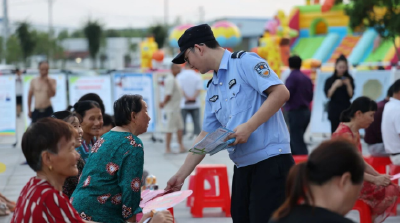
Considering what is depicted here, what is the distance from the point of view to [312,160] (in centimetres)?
196

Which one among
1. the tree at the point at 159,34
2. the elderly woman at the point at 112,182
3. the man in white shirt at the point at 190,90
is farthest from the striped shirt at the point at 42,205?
the tree at the point at 159,34

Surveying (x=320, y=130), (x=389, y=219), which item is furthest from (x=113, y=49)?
(x=389, y=219)

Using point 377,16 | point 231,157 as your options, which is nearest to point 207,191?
point 231,157

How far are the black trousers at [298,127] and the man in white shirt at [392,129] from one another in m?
2.72

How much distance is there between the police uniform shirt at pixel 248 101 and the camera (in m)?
3.28

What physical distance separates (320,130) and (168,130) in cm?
332

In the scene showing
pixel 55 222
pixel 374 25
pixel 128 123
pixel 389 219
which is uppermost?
pixel 374 25

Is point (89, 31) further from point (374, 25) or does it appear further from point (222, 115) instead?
point (222, 115)

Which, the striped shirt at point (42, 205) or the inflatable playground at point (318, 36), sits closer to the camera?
the striped shirt at point (42, 205)

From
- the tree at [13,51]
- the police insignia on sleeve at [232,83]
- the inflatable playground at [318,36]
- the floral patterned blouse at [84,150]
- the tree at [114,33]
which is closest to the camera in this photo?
the police insignia on sleeve at [232,83]

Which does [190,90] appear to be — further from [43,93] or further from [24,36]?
[24,36]

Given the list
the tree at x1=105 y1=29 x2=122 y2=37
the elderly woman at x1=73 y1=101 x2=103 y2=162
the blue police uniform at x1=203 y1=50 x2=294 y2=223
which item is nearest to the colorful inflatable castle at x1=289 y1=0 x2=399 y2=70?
the elderly woman at x1=73 y1=101 x2=103 y2=162

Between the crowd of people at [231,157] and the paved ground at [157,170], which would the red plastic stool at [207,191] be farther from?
the crowd of people at [231,157]

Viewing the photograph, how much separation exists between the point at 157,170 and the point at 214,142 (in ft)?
19.5
